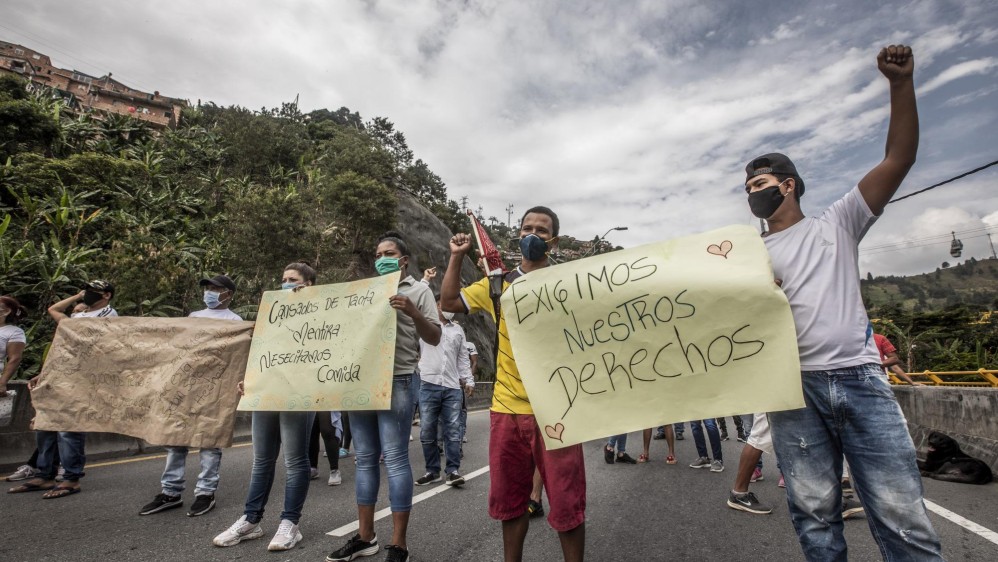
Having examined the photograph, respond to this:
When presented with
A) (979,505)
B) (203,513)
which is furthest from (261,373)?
(979,505)

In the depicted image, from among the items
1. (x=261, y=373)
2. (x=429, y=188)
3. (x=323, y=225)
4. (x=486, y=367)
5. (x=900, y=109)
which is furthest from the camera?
(x=429, y=188)

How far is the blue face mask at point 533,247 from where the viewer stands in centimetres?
251

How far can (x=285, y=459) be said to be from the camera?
3.27m

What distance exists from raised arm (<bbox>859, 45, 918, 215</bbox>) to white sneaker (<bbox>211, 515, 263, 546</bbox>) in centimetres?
398

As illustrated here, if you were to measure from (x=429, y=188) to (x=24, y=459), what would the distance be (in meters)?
48.7

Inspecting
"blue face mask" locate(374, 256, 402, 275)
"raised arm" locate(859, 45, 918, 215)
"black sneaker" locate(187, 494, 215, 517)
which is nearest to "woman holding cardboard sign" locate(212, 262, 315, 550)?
"black sneaker" locate(187, 494, 215, 517)

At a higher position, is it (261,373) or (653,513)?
(261,373)

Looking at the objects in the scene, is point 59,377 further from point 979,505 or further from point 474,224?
point 979,505

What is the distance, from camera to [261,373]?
3512 mm

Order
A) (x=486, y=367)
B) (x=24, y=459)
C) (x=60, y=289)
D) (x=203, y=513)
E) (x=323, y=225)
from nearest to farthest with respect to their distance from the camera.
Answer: (x=203, y=513) → (x=24, y=459) → (x=60, y=289) → (x=323, y=225) → (x=486, y=367)

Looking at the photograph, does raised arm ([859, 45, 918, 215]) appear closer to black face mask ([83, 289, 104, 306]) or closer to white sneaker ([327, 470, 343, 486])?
white sneaker ([327, 470, 343, 486])

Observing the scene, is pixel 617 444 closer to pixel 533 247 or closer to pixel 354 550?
pixel 354 550

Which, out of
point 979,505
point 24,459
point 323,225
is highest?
point 323,225

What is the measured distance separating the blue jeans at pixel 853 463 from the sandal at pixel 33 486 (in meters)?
5.99
